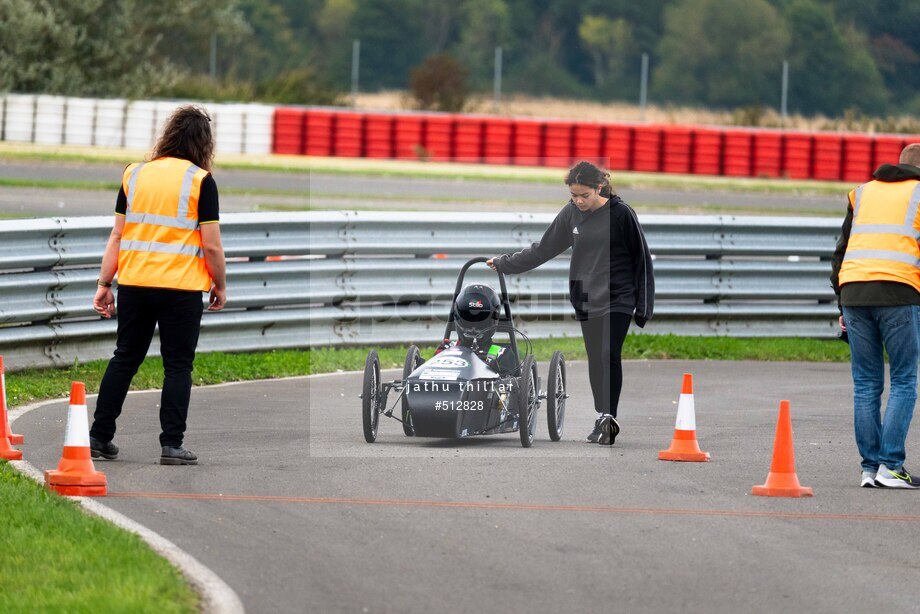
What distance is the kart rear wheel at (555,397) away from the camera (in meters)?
9.65

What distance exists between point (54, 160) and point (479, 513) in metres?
22.8

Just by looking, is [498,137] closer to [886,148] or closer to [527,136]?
[527,136]

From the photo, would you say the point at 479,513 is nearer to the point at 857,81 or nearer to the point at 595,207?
the point at 595,207

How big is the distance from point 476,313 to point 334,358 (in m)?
4.20

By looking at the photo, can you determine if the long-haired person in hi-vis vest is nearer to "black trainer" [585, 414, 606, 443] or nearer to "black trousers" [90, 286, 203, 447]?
"black trousers" [90, 286, 203, 447]

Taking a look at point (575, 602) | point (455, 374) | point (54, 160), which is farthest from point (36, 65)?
point (575, 602)

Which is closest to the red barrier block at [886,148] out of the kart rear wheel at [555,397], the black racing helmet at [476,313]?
the kart rear wheel at [555,397]

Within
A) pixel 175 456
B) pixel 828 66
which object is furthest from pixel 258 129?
pixel 828 66

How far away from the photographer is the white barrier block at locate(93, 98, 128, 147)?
31.3 metres

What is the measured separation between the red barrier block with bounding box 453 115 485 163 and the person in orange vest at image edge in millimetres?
23552

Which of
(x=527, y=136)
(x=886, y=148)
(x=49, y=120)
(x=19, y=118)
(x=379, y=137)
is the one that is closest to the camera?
(x=19, y=118)

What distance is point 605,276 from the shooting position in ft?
32.3

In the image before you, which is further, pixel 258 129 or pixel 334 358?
pixel 258 129

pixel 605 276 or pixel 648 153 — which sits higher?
pixel 648 153
